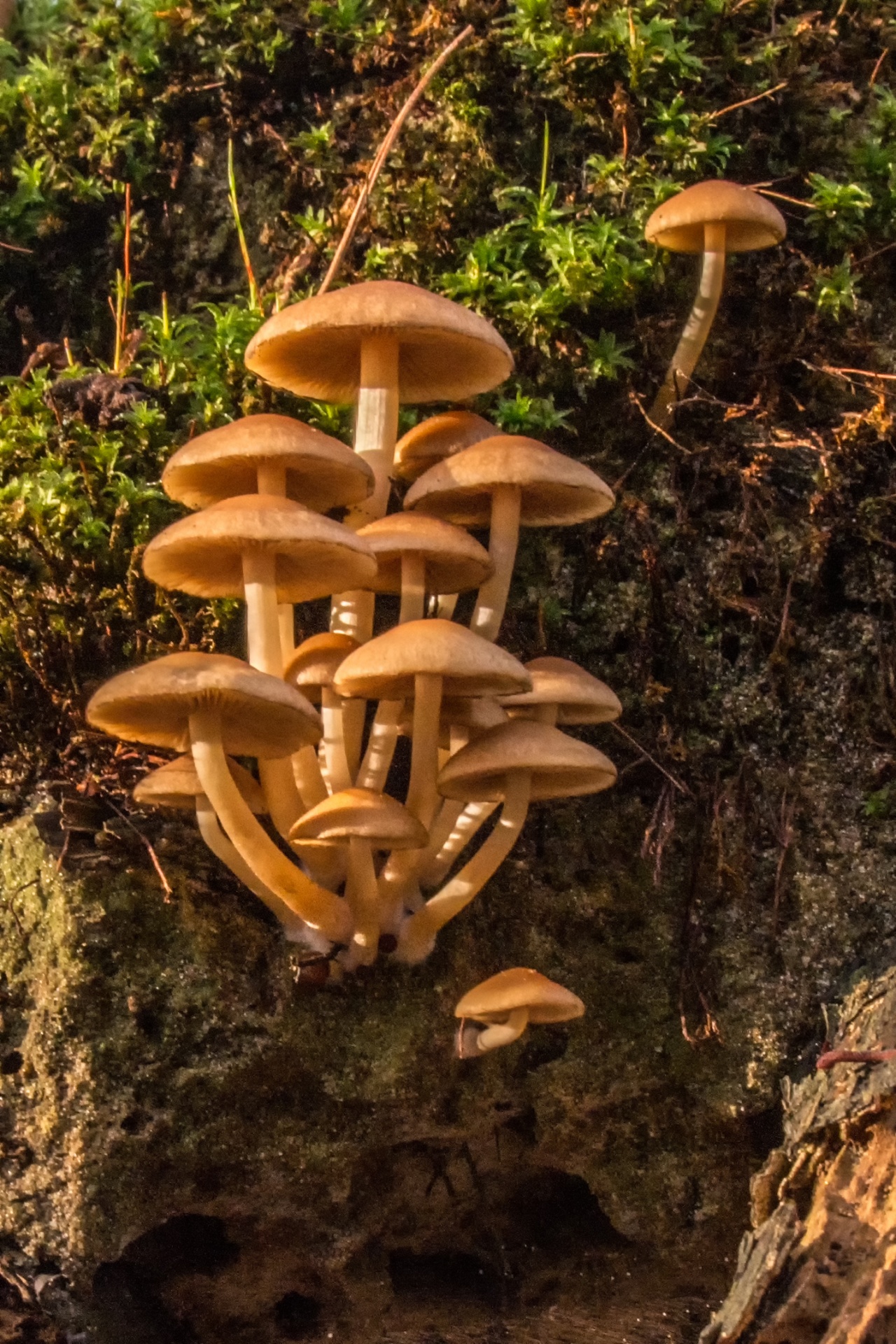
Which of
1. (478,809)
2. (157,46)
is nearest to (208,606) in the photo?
(478,809)

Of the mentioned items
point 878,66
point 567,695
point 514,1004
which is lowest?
point 514,1004

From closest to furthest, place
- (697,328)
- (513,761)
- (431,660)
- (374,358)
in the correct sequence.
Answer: (431,660), (513,761), (374,358), (697,328)

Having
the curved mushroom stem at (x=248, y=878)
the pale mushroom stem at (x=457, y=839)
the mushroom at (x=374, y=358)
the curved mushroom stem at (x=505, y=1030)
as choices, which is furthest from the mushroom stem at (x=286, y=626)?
the curved mushroom stem at (x=505, y=1030)

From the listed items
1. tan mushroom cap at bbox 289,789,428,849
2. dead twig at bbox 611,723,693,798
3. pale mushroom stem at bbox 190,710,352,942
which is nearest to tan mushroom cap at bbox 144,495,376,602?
pale mushroom stem at bbox 190,710,352,942

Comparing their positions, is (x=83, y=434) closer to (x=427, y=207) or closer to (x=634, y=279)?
(x=427, y=207)

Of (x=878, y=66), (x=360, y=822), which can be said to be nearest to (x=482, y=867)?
(x=360, y=822)

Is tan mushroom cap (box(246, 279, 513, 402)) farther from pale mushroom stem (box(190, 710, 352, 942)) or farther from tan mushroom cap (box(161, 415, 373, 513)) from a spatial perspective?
pale mushroom stem (box(190, 710, 352, 942))

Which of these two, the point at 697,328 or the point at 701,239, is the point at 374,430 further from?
the point at 701,239
